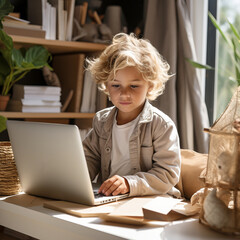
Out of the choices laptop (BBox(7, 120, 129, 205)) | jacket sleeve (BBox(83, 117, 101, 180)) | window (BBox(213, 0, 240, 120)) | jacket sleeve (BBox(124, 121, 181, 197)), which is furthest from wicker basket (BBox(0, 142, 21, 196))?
window (BBox(213, 0, 240, 120))

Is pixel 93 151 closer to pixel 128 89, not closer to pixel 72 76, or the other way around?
pixel 128 89

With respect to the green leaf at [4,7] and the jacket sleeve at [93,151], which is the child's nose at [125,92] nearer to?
A: the jacket sleeve at [93,151]

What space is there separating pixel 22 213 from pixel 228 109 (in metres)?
0.67

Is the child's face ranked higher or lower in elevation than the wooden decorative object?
higher

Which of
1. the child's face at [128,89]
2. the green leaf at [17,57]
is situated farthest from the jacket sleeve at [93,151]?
the green leaf at [17,57]

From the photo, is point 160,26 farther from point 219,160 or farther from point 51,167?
point 219,160

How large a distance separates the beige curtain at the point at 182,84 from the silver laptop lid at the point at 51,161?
1.04m

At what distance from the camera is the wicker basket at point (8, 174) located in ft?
4.99

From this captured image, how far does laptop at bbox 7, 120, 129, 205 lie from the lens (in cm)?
128

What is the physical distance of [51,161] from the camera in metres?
1.36

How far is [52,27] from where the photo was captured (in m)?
2.41

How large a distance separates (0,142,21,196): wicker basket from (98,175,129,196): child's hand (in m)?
0.33

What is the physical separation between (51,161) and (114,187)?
8.1 inches

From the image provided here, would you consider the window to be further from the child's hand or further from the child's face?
the child's hand
